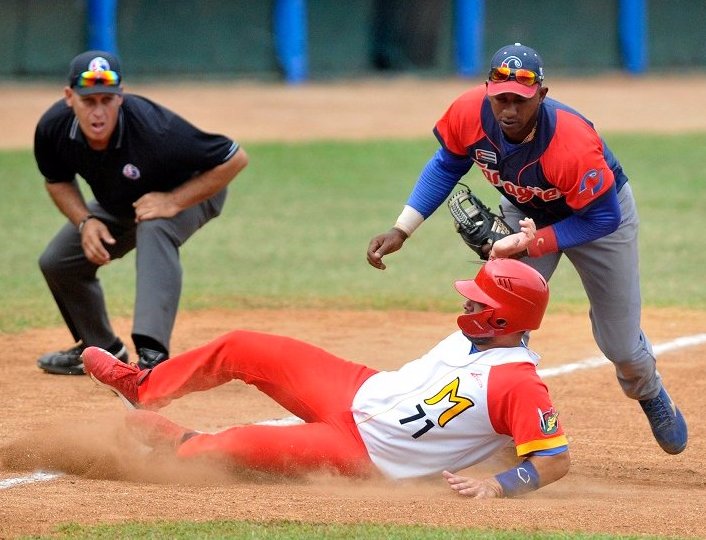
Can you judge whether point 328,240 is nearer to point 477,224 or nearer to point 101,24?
point 477,224

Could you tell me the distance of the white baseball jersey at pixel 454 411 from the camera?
190 inches

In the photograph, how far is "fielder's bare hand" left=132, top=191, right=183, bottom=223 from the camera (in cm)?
714

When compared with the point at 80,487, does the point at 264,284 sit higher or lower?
lower

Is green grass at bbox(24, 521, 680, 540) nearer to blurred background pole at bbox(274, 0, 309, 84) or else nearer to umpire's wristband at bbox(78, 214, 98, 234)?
umpire's wristband at bbox(78, 214, 98, 234)

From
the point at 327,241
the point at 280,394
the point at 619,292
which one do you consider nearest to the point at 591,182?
the point at 619,292

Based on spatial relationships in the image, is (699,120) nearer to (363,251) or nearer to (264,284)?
(363,251)

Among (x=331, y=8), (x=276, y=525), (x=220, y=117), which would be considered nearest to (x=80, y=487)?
(x=276, y=525)

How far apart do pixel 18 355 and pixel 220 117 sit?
491 inches

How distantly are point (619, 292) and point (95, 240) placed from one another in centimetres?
294

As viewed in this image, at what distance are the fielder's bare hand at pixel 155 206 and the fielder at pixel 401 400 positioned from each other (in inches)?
74.1

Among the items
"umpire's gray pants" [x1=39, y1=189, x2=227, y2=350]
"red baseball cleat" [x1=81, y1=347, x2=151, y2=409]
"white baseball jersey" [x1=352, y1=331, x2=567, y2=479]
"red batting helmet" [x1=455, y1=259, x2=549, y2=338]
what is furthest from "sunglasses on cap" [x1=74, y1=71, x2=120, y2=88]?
"red batting helmet" [x1=455, y1=259, x2=549, y2=338]

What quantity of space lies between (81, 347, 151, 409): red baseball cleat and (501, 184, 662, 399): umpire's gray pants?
1968 mm

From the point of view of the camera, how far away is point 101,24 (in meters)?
21.8

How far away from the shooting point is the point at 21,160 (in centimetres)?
1644
